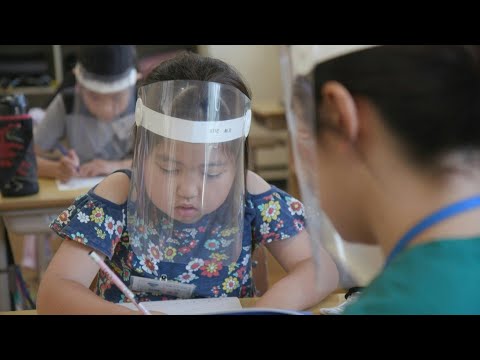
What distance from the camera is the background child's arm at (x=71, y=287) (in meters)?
1.07

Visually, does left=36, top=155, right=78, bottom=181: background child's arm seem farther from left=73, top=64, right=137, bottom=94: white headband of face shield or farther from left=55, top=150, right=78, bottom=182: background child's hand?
left=73, top=64, right=137, bottom=94: white headband of face shield

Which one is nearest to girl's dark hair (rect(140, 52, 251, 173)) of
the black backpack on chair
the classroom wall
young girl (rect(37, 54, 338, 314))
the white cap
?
young girl (rect(37, 54, 338, 314))

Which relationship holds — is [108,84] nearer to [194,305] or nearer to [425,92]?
[194,305]

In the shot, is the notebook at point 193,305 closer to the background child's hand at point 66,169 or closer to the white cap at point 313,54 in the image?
the white cap at point 313,54

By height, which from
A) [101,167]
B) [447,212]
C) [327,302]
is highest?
[447,212]

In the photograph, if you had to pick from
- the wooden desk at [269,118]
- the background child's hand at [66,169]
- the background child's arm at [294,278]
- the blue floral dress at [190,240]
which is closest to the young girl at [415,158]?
the background child's arm at [294,278]

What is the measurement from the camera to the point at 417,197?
0.56 m

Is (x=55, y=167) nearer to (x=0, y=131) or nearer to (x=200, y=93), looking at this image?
(x=0, y=131)

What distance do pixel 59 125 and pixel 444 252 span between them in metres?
2.21

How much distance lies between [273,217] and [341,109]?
77 cm

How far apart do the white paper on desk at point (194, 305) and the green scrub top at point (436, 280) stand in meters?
0.59

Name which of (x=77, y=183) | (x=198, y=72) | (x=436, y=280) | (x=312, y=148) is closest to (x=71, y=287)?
(x=198, y=72)

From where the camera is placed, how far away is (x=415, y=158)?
0.55 metres

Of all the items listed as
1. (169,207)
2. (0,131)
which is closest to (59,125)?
(0,131)
